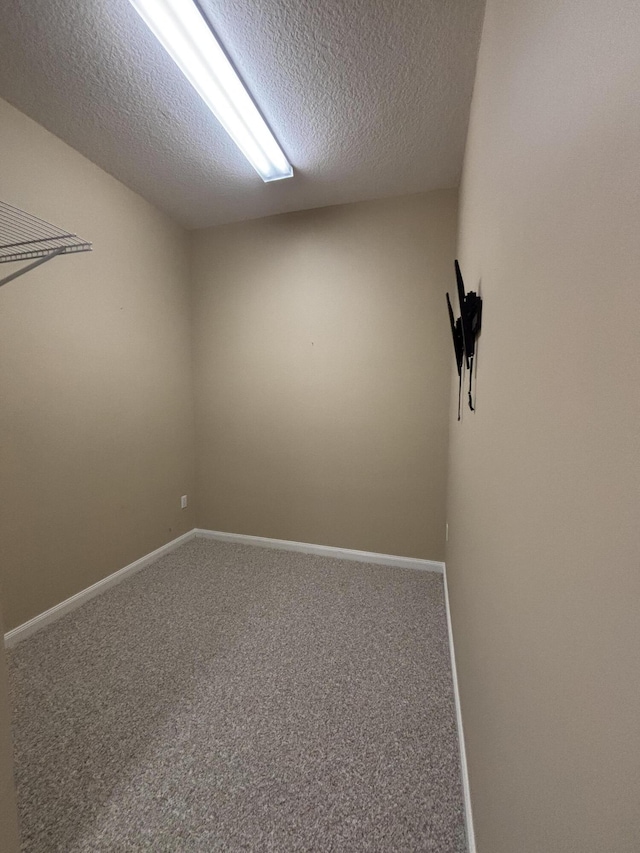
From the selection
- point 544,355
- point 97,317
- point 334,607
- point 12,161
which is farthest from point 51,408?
point 544,355

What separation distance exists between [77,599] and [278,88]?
3088 mm

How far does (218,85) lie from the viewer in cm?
159

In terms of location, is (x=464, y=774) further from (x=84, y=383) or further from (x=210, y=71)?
(x=210, y=71)

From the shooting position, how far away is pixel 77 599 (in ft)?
7.16

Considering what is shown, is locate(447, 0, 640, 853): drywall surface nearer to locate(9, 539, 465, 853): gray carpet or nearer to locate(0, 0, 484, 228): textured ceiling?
locate(9, 539, 465, 853): gray carpet

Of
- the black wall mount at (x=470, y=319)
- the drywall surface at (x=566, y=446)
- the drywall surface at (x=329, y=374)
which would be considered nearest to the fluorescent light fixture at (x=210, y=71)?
the drywall surface at (x=329, y=374)

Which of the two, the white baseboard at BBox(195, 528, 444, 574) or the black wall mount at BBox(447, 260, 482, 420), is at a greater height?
the black wall mount at BBox(447, 260, 482, 420)

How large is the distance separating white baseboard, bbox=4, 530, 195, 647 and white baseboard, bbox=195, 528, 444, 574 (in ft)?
1.50

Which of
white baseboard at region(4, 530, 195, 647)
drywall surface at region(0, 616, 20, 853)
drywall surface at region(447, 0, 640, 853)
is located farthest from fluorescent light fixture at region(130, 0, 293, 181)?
white baseboard at region(4, 530, 195, 647)

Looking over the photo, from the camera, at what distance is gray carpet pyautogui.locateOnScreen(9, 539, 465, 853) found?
1064mm

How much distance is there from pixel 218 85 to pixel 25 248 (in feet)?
4.34

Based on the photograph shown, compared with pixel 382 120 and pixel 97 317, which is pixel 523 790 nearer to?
pixel 382 120

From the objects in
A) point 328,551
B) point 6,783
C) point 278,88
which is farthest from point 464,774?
point 278,88

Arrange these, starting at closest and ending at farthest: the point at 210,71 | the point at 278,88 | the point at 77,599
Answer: the point at 210,71 < the point at 278,88 < the point at 77,599
